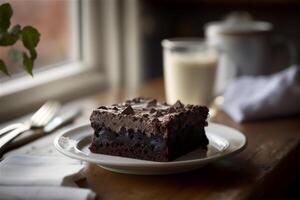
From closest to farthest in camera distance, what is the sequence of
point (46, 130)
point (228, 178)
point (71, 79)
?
point (228, 178)
point (46, 130)
point (71, 79)

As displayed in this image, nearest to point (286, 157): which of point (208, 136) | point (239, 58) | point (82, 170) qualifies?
point (208, 136)

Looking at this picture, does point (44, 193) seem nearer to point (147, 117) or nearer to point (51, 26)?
point (147, 117)

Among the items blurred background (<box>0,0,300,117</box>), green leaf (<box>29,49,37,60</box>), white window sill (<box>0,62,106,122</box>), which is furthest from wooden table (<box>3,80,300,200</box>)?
blurred background (<box>0,0,300,117</box>)

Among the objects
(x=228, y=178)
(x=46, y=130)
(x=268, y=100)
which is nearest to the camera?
(x=228, y=178)

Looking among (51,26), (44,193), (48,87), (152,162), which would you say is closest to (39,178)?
(44,193)

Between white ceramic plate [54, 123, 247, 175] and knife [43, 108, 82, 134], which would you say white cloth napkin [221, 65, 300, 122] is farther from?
knife [43, 108, 82, 134]

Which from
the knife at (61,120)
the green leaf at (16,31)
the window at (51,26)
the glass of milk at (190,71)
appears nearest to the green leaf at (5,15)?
the green leaf at (16,31)

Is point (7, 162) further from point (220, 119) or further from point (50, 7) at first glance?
point (50, 7)
